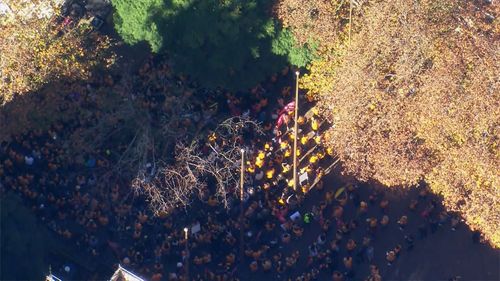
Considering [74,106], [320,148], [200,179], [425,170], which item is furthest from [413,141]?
[74,106]

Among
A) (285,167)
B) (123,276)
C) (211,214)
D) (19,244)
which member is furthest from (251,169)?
(19,244)

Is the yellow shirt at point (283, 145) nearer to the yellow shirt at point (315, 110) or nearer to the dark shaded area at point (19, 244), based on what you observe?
the yellow shirt at point (315, 110)

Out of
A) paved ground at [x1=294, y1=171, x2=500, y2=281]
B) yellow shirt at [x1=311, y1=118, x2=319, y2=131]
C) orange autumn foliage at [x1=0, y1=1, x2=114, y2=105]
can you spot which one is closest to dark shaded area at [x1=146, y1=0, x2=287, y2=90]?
yellow shirt at [x1=311, y1=118, x2=319, y2=131]

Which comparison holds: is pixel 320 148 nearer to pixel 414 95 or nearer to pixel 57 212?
pixel 414 95

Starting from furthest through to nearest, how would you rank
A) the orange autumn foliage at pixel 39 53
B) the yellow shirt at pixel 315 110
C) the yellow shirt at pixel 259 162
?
the yellow shirt at pixel 315 110 → the yellow shirt at pixel 259 162 → the orange autumn foliage at pixel 39 53

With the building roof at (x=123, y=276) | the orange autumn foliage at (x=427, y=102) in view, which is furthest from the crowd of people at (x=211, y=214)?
the building roof at (x=123, y=276)

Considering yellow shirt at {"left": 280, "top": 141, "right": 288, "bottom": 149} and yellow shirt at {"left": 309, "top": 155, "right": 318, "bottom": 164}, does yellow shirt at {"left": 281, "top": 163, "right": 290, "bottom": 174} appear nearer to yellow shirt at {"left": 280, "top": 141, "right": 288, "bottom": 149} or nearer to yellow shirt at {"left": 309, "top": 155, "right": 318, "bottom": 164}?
yellow shirt at {"left": 280, "top": 141, "right": 288, "bottom": 149}
